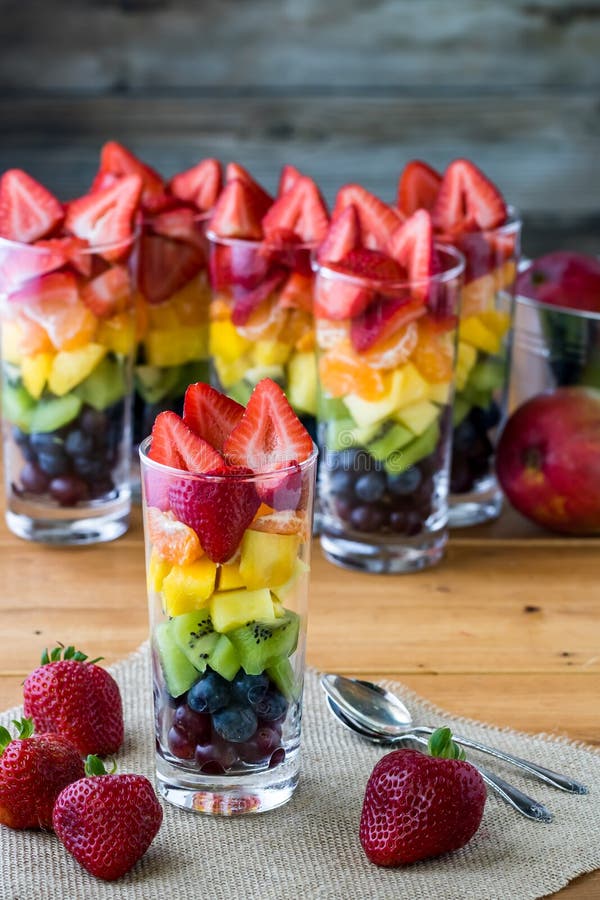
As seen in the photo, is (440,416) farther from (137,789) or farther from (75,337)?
(137,789)

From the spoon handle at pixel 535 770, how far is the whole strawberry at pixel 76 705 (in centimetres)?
24

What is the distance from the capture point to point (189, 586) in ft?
2.57

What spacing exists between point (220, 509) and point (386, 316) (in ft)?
1.49

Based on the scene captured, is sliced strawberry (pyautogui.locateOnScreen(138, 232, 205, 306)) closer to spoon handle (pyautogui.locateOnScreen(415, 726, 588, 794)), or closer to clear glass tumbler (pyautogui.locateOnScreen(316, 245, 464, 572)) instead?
clear glass tumbler (pyautogui.locateOnScreen(316, 245, 464, 572))

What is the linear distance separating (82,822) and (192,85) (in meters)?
1.78

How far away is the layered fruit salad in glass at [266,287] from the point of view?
1281mm

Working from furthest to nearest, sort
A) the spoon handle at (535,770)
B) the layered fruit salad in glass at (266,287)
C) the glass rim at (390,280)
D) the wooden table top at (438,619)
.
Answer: the layered fruit salad in glass at (266,287)
the glass rim at (390,280)
the wooden table top at (438,619)
the spoon handle at (535,770)

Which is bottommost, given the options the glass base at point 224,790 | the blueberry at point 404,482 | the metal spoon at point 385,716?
the metal spoon at point 385,716

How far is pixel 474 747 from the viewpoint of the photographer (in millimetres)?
892

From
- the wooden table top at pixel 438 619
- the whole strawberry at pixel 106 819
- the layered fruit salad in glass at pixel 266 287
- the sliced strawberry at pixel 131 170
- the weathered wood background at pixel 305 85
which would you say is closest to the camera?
the whole strawberry at pixel 106 819

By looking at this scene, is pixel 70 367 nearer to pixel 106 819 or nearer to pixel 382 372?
pixel 382 372

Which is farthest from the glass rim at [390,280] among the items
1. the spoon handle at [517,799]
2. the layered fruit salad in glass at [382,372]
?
the spoon handle at [517,799]

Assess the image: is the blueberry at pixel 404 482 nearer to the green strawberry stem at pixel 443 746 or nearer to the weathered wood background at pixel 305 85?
the green strawberry stem at pixel 443 746

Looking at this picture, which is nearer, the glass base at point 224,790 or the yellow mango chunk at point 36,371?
the glass base at point 224,790
